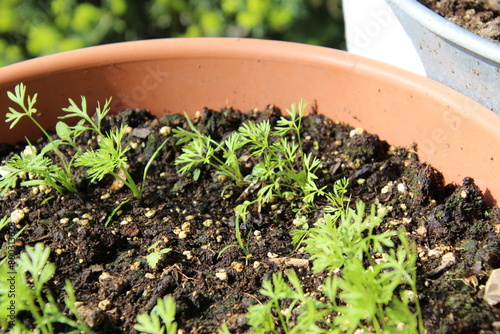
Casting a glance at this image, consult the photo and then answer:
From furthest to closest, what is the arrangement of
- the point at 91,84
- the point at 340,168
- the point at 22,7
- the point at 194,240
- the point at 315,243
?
the point at 22,7
the point at 91,84
the point at 340,168
the point at 194,240
the point at 315,243

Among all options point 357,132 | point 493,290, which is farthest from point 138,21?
point 493,290

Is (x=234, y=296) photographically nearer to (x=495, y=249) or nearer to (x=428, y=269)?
(x=428, y=269)

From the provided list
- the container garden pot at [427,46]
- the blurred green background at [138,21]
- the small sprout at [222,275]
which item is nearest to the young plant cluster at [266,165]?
the small sprout at [222,275]

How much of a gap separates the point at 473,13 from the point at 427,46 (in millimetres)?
346

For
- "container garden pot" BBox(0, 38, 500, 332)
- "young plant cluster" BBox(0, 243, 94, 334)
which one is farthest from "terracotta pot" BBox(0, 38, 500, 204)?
"young plant cluster" BBox(0, 243, 94, 334)

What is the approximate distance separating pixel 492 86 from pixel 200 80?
90 centimetres

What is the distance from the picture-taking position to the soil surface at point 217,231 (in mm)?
1315

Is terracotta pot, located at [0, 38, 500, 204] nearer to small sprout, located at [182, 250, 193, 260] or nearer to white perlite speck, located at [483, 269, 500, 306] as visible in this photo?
white perlite speck, located at [483, 269, 500, 306]

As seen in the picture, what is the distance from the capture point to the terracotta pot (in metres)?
1.64

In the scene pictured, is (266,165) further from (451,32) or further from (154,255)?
(451,32)

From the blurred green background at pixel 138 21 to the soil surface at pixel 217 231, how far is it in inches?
46.6

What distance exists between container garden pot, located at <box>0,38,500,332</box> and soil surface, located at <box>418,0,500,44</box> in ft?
0.99

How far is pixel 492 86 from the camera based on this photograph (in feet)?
4.70

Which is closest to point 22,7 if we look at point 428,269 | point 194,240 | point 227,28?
point 227,28
